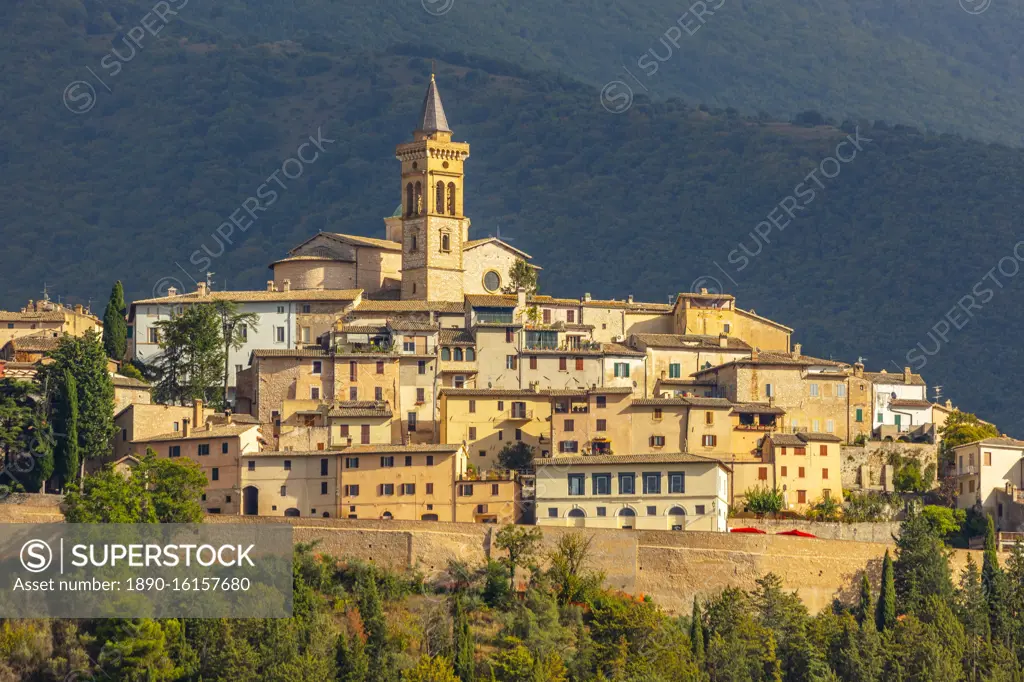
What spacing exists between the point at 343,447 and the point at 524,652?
1612cm

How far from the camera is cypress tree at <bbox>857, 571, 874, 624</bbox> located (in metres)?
73.9


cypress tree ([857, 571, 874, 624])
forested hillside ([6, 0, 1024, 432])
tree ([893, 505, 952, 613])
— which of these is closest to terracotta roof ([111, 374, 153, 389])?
cypress tree ([857, 571, 874, 624])

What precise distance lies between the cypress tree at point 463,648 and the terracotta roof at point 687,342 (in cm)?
2575

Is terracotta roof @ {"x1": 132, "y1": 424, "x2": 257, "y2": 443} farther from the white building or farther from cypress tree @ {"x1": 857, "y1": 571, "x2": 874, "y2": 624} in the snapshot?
cypress tree @ {"x1": 857, "y1": 571, "x2": 874, "y2": 624}

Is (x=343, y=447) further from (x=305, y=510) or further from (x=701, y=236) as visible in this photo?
(x=701, y=236)

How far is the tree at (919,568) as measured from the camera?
7450 cm

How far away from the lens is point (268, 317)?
3770 inches

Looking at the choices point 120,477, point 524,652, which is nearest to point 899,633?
point 524,652

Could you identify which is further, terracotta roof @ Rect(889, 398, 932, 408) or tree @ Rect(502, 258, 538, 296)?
tree @ Rect(502, 258, 538, 296)

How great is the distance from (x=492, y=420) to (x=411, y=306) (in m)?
11.6

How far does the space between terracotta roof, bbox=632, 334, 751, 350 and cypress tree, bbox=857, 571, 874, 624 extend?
20.5 meters

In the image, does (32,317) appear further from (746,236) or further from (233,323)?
(746,236)

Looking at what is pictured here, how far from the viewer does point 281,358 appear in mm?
86375

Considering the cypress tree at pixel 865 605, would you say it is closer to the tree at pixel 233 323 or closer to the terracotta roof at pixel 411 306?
the terracotta roof at pixel 411 306
